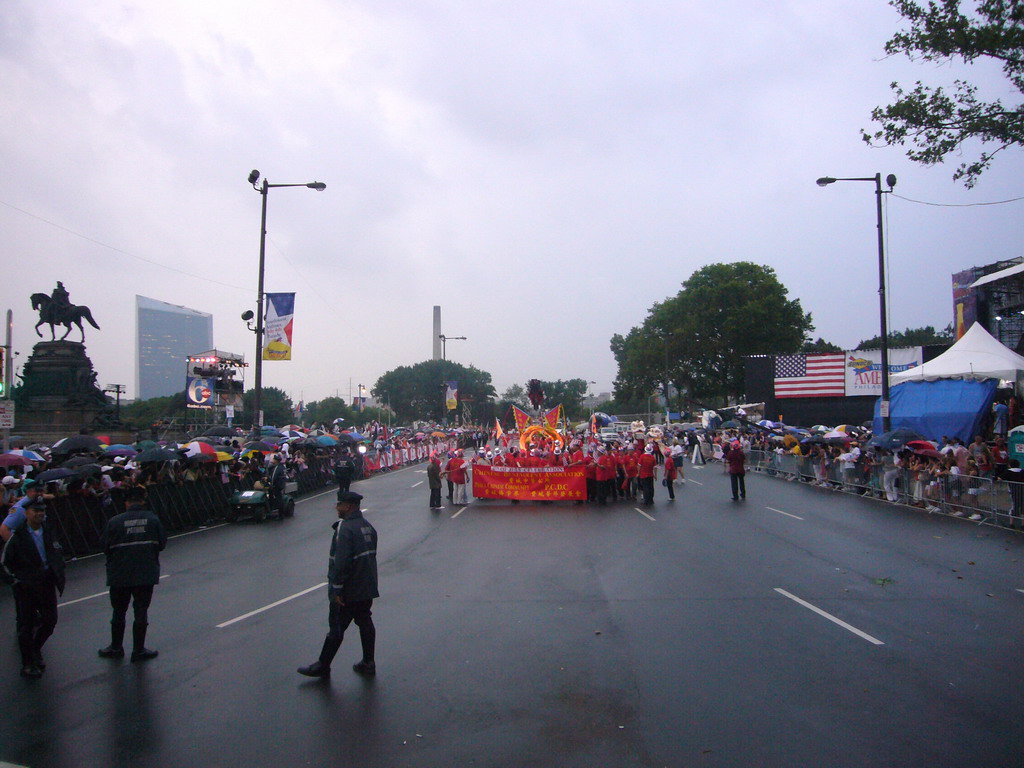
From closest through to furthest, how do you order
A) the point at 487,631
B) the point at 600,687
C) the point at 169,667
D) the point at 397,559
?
the point at 600,687, the point at 169,667, the point at 487,631, the point at 397,559

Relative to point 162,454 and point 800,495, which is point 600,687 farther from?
point 800,495

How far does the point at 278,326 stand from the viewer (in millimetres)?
22484

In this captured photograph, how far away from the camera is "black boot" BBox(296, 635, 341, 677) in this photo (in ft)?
21.3

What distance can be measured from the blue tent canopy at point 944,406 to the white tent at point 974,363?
9.0 inches

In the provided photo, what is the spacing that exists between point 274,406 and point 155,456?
67.0 m

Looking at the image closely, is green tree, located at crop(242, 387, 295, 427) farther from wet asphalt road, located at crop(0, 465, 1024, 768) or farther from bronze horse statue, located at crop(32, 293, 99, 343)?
wet asphalt road, located at crop(0, 465, 1024, 768)

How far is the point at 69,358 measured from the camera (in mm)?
29281

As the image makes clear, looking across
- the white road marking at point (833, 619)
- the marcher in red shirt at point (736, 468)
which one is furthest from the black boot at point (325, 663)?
the marcher in red shirt at point (736, 468)

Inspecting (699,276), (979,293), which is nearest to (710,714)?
(979,293)

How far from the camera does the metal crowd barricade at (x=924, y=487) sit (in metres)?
15.6

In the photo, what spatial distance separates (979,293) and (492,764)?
45501 mm

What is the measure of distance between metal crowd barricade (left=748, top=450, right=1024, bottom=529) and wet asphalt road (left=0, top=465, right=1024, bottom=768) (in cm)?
277

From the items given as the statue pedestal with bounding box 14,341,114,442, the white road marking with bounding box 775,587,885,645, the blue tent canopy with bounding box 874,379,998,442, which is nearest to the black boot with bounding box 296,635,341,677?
the white road marking with bounding box 775,587,885,645

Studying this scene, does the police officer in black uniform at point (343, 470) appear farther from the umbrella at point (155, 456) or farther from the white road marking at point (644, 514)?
the white road marking at point (644, 514)
